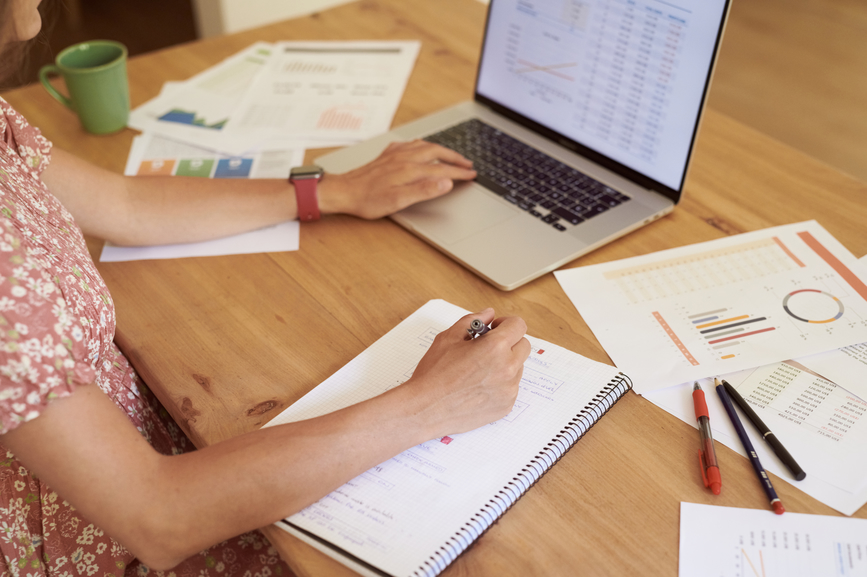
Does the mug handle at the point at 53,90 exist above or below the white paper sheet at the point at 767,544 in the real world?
above

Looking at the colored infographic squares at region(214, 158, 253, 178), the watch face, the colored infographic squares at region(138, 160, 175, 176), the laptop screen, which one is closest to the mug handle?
the colored infographic squares at region(138, 160, 175, 176)

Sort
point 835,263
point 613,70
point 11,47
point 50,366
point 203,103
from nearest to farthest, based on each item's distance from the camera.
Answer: point 50,366
point 11,47
point 835,263
point 613,70
point 203,103

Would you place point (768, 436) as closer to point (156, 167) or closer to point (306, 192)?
point (306, 192)

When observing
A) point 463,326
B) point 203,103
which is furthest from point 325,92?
point 463,326

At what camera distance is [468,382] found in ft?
2.38

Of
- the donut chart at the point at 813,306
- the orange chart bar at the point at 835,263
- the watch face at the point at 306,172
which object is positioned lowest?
the donut chart at the point at 813,306

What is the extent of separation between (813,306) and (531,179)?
45 centimetres

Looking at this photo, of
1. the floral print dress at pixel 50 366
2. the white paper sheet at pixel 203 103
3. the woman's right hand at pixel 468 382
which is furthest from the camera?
the white paper sheet at pixel 203 103

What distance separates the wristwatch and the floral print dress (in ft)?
1.04

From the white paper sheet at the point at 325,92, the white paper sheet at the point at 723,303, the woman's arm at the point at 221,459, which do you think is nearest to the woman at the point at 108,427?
the woman's arm at the point at 221,459

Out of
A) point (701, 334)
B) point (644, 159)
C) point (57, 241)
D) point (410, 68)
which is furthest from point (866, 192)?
point (57, 241)

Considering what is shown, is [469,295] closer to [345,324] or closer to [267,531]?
[345,324]

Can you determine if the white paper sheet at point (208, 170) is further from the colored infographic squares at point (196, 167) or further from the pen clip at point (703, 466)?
the pen clip at point (703, 466)

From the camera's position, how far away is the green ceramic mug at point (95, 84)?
4.00 ft
